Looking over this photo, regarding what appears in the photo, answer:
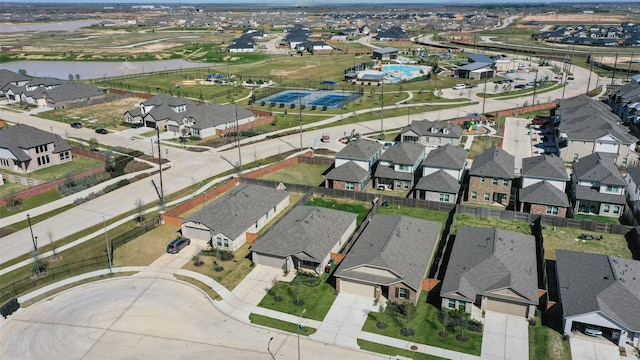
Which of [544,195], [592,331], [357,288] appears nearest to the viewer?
[592,331]

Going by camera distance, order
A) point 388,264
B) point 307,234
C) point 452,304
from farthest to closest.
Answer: point 307,234, point 388,264, point 452,304

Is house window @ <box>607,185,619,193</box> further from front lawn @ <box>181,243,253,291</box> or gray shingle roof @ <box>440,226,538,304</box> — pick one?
front lawn @ <box>181,243,253,291</box>

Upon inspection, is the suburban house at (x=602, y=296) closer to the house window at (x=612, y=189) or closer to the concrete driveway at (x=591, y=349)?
the concrete driveway at (x=591, y=349)

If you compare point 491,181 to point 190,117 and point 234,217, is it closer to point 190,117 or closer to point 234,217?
point 234,217

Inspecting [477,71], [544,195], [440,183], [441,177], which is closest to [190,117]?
[441,177]

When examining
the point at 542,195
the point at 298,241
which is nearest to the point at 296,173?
the point at 298,241

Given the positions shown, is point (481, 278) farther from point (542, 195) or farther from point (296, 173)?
point (296, 173)
